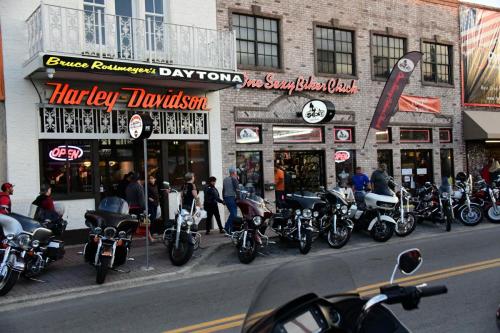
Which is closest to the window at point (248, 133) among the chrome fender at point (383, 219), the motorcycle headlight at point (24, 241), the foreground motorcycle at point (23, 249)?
the chrome fender at point (383, 219)

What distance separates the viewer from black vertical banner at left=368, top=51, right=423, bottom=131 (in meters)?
17.5

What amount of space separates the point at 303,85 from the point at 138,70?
20.5 ft

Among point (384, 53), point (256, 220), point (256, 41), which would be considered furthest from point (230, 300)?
point (384, 53)

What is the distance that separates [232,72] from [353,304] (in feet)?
38.1

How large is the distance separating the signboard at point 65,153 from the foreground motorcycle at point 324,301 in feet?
35.6

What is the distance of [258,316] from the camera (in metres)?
2.76

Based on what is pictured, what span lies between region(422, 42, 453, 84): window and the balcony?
9867 millimetres

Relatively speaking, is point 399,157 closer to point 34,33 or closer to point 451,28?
point 451,28

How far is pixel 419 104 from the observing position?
20.0 m

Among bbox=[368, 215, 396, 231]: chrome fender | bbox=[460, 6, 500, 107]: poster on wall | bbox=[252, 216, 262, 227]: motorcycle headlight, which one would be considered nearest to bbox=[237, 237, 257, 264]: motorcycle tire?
bbox=[252, 216, 262, 227]: motorcycle headlight

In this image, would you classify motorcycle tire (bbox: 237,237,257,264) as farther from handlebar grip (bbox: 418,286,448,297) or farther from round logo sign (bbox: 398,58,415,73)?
round logo sign (bbox: 398,58,415,73)

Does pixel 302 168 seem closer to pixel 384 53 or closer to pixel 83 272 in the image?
pixel 384 53

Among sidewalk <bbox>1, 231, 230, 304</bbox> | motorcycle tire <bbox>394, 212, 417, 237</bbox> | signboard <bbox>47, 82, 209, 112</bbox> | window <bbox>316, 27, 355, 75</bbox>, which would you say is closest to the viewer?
sidewalk <bbox>1, 231, 230, 304</bbox>

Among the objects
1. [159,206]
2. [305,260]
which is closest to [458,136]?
[159,206]
